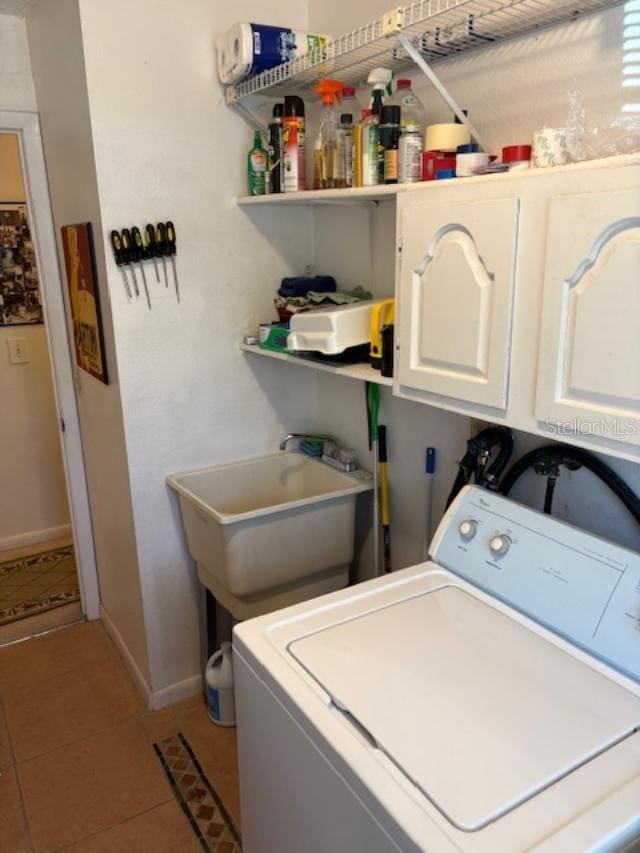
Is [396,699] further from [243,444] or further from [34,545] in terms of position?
[34,545]

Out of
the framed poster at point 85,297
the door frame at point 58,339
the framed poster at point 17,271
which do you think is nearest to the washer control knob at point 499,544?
the framed poster at point 85,297

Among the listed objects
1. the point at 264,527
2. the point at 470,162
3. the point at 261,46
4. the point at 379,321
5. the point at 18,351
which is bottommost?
the point at 264,527

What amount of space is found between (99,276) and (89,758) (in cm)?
161

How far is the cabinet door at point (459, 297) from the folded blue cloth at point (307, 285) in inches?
33.5

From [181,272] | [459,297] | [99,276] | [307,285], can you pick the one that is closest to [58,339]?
[99,276]

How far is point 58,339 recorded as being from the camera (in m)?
2.67

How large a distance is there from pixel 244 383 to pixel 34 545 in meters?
2.12

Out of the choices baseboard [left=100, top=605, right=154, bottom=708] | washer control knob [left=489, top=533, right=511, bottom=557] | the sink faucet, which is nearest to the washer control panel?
washer control knob [left=489, top=533, right=511, bottom=557]

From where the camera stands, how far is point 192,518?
2.12 m

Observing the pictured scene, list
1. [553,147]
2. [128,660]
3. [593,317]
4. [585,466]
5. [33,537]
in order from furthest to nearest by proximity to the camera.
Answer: [33,537] < [128,660] < [585,466] < [553,147] < [593,317]

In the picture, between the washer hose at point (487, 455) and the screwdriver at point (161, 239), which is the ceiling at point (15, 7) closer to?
the screwdriver at point (161, 239)

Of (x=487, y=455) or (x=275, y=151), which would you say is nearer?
(x=487, y=455)

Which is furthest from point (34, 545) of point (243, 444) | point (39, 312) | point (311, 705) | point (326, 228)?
point (311, 705)

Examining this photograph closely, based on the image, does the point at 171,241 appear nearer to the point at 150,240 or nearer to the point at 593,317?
the point at 150,240
